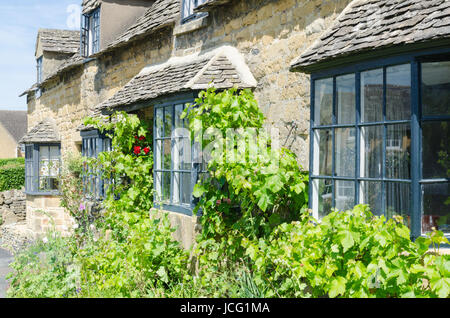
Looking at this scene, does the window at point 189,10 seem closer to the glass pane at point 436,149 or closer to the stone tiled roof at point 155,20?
the stone tiled roof at point 155,20

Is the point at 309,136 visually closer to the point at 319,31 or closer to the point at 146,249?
the point at 319,31

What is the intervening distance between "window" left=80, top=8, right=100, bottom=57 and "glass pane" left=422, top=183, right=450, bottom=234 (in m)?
9.30

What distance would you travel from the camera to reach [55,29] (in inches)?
693

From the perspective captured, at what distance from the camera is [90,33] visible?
484 inches

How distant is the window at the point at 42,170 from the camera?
49.9 ft

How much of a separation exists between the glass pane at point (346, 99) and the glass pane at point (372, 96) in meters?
0.13

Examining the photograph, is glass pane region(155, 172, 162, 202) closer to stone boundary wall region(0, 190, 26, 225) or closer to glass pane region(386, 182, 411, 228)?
glass pane region(386, 182, 411, 228)

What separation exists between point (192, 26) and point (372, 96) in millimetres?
4010

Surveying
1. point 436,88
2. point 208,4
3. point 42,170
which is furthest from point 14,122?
point 436,88

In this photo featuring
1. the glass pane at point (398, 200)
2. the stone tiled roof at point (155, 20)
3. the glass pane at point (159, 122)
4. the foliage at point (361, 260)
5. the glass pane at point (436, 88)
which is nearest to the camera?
the foliage at point (361, 260)

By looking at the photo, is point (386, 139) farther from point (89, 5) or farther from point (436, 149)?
point (89, 5)

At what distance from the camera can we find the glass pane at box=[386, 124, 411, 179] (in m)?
4.38

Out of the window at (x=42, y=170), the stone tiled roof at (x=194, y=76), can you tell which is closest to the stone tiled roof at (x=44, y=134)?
the window at (x=42, y=170)

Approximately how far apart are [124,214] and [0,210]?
12.3 m
